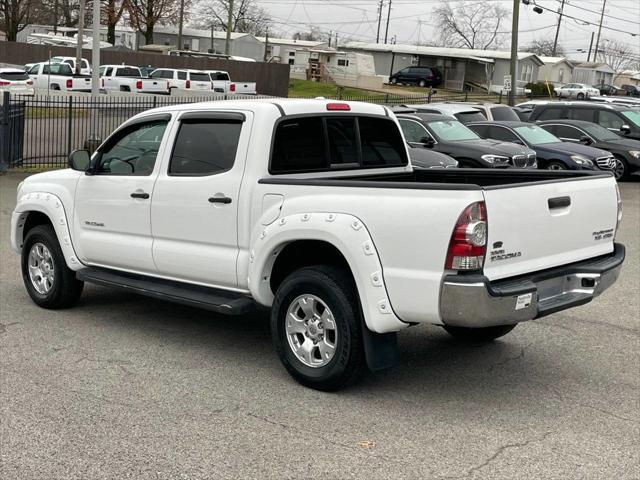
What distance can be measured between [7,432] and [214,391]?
4.35 ft

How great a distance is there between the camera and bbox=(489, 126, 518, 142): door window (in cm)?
1908

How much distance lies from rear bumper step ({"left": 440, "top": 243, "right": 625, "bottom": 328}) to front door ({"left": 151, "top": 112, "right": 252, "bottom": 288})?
1.80m

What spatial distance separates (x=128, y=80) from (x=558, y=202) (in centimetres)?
3550

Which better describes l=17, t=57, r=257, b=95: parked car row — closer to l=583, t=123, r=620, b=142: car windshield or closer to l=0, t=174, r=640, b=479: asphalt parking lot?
l=583, t=123, r=620, b=142: car windshield

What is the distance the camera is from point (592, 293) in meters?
5.46

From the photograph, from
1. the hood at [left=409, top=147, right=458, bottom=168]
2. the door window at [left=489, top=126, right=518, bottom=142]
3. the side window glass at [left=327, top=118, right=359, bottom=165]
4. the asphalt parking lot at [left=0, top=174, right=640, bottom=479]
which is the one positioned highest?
the side window glass at [left=327, top=118, right=359, bottom=165]

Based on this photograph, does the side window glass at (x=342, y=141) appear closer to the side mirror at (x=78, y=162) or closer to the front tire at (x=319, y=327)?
the front tire at (x=319, y=327)

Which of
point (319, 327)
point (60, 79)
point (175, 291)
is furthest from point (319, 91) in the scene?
point (319, 327)

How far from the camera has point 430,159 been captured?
1535cm

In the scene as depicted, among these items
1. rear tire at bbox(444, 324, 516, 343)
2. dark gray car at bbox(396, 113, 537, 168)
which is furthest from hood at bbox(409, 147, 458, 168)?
rear tire at bbox(444, 324, 516, 343)

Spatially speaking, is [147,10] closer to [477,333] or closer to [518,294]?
[477,333]

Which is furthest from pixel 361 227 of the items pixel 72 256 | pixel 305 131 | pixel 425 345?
pixel 72 256

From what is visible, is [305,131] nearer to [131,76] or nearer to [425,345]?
[425,345]

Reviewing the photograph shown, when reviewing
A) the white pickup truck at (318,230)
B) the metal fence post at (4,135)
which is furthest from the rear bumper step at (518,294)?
the metal fence post at (4,135)
